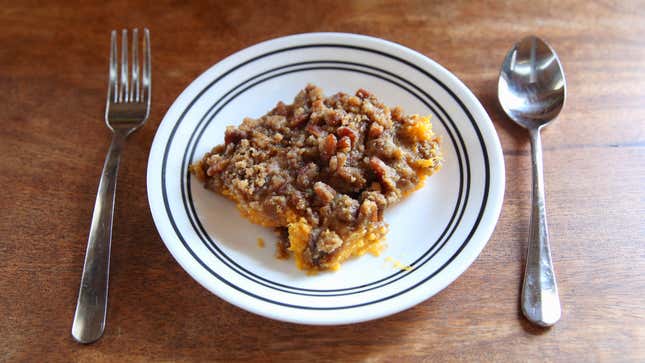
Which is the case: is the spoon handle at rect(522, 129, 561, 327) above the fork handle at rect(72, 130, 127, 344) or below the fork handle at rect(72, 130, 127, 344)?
below

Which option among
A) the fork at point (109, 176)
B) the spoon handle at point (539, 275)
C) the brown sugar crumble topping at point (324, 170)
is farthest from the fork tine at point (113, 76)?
the spoon handle at point (539, 275)

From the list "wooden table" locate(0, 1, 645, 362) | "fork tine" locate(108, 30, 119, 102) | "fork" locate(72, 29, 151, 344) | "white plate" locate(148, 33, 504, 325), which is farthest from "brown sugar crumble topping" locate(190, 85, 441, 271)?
"fork tine" locate(108, 30, 119, 102)

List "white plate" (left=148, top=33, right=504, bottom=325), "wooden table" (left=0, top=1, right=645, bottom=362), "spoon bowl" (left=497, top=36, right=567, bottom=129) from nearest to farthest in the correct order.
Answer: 1. "white plate" (left=148, top=33, right=504, bottom=325)
2. "wooden table" (left=0, top=1, right=645, bottom=362)
3. "spoon bowl" (left=497, top=36, right=567, bottom=129)

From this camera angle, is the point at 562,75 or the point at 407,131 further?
the point at 562,75

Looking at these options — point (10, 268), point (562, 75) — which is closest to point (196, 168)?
point (10, 268)

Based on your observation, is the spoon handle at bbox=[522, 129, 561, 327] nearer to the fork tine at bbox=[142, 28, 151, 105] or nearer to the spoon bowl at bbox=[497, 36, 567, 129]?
the spoon bowl at bbox=[497, 36, 567, 129]

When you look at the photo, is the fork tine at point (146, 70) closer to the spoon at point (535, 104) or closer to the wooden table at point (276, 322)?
the wooden table at point (276, 322)

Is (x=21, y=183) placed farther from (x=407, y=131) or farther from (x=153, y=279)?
(x=407, y=131)
